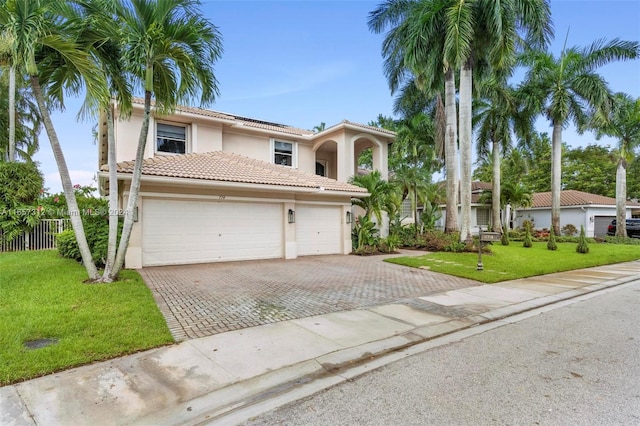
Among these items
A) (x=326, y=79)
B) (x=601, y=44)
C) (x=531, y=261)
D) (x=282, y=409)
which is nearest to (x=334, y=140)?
(x=326, y=79)

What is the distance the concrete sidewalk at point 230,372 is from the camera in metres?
3.19


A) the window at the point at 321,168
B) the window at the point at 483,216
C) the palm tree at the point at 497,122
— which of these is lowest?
the window at the point at 483,216

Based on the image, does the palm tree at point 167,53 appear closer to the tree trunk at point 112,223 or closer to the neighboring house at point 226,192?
the tree trunk at point 112,223

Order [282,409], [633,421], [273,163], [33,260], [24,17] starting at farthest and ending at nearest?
[273,163]
[33,260]
[24,17]
[282,409]
[633,421]

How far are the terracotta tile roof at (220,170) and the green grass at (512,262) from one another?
4766 millimetres

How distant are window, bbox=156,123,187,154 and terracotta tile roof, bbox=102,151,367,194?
1.56m

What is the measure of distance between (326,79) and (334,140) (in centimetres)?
355

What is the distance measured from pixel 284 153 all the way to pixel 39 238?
11772 mm

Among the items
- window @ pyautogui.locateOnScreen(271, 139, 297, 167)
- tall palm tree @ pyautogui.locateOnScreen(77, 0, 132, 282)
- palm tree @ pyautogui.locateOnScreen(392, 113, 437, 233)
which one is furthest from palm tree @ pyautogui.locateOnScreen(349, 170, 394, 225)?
tall palm tree @ pyautogui.locateOnScreen(77, 0, 132, 282)

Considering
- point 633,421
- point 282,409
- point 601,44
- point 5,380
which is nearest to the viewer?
point 633,421

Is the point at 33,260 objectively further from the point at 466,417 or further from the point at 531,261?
the point at 531,261

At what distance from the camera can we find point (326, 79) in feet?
62.8

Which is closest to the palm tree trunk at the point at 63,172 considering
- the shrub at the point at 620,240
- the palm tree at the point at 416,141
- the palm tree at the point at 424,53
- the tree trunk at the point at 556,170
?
the palm tree at the point at 424,53

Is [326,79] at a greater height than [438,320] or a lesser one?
greater
